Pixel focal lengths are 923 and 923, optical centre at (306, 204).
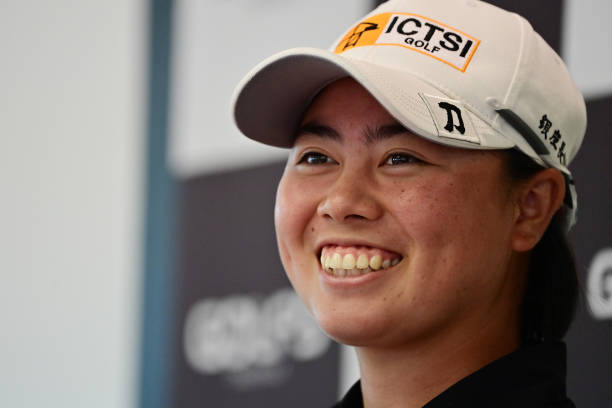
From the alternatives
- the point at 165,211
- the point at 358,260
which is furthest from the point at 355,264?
the point at 165,211

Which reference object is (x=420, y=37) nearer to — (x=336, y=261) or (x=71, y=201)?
(x=336, y=261)

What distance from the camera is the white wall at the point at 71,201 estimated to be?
7.97ft

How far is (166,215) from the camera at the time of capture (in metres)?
2.25

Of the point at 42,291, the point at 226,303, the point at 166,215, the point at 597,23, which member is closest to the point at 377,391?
the point at 597,23

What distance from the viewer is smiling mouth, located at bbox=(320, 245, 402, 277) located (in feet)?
3.20

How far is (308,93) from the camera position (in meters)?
1.07

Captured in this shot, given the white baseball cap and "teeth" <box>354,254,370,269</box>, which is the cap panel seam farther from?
"teeth" <box>354,254,370,269</box>

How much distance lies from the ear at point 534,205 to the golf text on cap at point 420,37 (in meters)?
0.15

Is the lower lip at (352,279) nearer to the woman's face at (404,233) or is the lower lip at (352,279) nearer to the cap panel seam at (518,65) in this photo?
the woman's face at (404,233)

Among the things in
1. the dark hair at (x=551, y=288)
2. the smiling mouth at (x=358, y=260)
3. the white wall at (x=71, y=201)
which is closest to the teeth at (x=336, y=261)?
the smiling mouth at (x=358, y=260)

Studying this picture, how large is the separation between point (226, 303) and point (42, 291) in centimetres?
78

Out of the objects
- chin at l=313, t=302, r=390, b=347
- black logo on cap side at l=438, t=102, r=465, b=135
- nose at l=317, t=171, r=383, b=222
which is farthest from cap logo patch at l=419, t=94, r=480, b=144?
chin at l=313, t=302, r=390, b=347

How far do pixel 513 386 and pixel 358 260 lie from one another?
204mm

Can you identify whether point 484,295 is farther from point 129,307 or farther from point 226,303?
point 129,307
